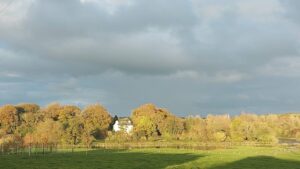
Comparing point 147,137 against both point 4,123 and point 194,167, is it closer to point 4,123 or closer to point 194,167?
point 4,123

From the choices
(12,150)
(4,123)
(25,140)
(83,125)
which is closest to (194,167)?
(12,150)

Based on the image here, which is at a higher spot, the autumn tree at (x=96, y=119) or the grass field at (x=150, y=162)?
the autumn tree at (x=96, y=119)

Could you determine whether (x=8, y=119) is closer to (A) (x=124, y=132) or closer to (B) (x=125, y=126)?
(A) (x=124, y=132)

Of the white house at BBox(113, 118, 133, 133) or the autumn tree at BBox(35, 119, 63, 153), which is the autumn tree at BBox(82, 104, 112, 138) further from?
the autumn tree at BBox(35, 119, 63, 153)

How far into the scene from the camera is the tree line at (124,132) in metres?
132

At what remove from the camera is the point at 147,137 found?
145 metres

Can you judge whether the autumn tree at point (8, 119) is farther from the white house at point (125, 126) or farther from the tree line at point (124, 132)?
the white house at point (125, 126)

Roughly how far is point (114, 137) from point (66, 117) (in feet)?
58.1

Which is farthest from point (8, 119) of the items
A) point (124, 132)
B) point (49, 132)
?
point (124, 132)

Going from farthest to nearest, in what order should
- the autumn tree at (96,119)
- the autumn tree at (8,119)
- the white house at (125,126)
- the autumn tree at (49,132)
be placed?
1. the white house at (125,126)
2. the autumn tree at (96,119)
3. the autumn tree at (8,119)
4. the autumn tree at (49,132)

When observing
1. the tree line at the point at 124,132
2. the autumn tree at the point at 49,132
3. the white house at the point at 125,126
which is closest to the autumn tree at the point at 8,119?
the tree line at the point at 124,132

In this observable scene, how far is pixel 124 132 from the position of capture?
146625 millimetres

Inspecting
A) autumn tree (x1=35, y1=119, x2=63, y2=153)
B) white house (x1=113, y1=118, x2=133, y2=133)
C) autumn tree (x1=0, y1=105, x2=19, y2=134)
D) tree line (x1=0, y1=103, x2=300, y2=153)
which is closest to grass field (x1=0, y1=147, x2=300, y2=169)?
autumn tree (x1=35, y1=119, x2=63, y2=153)

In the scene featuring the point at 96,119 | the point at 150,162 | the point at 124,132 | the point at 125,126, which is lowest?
the point at 150,162
